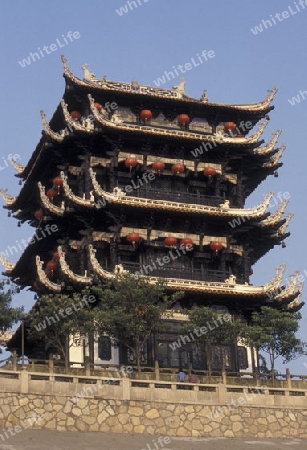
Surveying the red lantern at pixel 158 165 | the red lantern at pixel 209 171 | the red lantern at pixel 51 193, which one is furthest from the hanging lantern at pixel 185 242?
the red lantern at pixel 51 193

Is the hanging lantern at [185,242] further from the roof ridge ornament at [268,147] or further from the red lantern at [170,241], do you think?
the roof ridge ornament at [268,147]

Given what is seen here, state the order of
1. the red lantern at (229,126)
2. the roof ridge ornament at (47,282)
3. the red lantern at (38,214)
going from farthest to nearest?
the red lantern at (38,214) < the red lantern at (229,126) < the roof ridge ornament at (47,282)

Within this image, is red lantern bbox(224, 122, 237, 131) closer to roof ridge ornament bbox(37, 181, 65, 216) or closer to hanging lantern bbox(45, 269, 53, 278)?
roof ridge ornament bbox(37, 181, 65, 216)

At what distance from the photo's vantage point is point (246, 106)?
54156 mm

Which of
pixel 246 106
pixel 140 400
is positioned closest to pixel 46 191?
pixel 246 106

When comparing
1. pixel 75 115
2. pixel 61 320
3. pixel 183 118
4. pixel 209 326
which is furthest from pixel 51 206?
pixel 209 326

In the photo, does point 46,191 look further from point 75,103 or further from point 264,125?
point 264,125

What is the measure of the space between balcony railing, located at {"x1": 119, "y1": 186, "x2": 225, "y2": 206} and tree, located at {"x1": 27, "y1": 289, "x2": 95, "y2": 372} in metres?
9.05

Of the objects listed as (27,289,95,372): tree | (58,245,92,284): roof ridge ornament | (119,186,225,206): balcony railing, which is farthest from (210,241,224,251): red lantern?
(27,289,95,372): tree

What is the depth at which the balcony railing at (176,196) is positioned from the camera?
5088 cm

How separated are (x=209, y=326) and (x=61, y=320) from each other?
6617mm

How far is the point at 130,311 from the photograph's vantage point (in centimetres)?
4228

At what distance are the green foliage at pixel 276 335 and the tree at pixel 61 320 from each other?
7372 millimetres

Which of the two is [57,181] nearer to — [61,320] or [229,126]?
[229,126]
